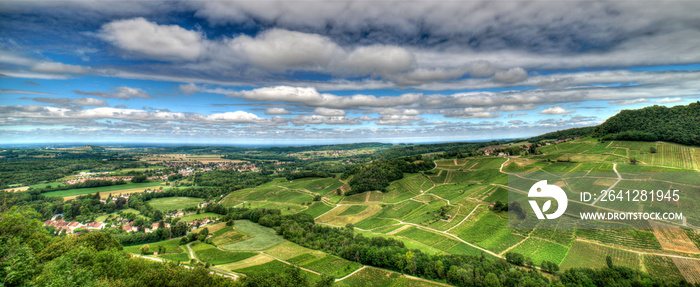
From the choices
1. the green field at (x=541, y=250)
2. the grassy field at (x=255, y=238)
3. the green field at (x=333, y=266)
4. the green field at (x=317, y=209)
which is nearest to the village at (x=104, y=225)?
the grassy field at (x=255, y=238)

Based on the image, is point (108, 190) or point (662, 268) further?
point (108, 190)

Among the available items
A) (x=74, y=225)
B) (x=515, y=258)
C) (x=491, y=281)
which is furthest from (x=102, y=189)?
(x=515, y=258)

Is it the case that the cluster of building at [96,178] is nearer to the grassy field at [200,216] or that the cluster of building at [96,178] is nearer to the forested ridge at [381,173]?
the grassy field at [200,216]

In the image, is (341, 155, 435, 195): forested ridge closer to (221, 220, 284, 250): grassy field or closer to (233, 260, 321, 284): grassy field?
(221, 220, 284, 250): grassy field

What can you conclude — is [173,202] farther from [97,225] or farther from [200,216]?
[97,225]

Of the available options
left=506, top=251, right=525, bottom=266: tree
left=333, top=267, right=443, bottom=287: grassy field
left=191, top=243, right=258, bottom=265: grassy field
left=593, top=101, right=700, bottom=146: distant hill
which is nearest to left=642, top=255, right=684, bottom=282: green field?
left=506, top=251, right=525, bottom=266: tree

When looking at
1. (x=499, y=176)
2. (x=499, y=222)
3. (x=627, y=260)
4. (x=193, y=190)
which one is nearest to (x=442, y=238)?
(x=499, y=222)
